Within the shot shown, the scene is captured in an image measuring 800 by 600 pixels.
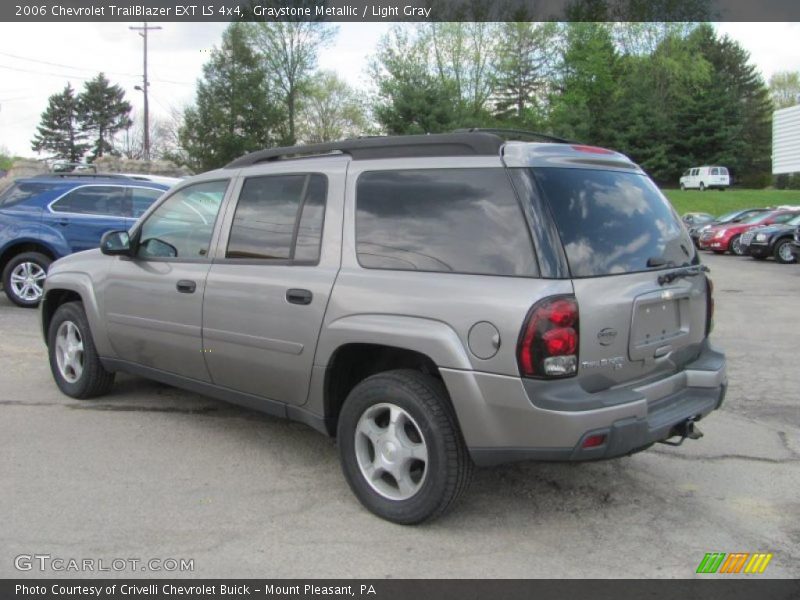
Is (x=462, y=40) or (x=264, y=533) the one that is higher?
(x=462, y=40)

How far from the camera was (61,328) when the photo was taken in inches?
230

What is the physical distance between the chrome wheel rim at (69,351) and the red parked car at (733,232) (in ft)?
72.3

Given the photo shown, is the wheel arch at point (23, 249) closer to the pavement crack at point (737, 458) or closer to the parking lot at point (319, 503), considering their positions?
the parking lot at point (319, 503)

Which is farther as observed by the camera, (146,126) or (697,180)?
(697,180)

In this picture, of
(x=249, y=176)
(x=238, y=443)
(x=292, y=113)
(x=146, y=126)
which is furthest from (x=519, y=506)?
(x=292, y=113)

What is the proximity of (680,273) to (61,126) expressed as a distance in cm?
8460

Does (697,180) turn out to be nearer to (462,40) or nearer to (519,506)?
(462,40)

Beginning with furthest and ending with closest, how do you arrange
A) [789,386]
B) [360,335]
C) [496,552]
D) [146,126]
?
1. [146,126]
2. [789,386]
3. [360,335]
4. [496,552]

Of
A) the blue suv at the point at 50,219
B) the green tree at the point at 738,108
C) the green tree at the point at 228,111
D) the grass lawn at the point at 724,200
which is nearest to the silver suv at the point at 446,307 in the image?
the blue suv at the point at 50,219

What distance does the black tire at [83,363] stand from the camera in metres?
5.58

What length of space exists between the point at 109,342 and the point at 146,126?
42287 mm

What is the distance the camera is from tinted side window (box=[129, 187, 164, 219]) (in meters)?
10.9

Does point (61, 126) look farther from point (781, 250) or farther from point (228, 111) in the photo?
point (781, 250)

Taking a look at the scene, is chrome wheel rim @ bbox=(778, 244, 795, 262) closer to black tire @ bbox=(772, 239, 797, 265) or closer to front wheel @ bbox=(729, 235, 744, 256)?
black tire @ bbox=(772, 239, 797, 265)
